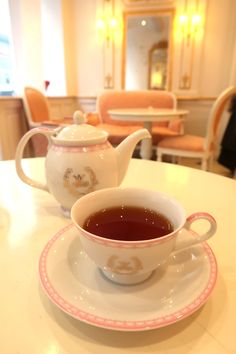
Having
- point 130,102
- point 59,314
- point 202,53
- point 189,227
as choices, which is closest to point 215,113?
point 130,102

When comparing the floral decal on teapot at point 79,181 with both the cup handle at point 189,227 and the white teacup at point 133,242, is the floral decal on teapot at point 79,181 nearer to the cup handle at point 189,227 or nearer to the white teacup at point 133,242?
the white teacup at point 133,242

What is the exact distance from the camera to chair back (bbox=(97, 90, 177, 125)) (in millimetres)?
3162

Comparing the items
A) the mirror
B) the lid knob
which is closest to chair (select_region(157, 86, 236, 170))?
the mirror

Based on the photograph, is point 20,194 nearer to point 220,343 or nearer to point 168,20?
point 220,343

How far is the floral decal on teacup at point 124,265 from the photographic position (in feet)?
0.86

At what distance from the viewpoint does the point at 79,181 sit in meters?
0.45

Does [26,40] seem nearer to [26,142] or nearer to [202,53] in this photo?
[202,53]

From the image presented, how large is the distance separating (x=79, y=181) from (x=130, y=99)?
2960mm

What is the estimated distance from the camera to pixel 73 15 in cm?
357

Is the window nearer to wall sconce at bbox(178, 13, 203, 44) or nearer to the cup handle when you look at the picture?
wall sconce at bbox(178, 13, 203, 44)

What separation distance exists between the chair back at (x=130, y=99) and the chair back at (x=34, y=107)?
840 millimetres

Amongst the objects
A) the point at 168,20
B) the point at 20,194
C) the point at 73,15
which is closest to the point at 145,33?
the point at 168,20

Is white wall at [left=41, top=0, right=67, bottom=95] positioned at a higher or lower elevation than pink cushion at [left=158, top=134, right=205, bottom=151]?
higher

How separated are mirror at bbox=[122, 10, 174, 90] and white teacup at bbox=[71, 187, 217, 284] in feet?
10.8
